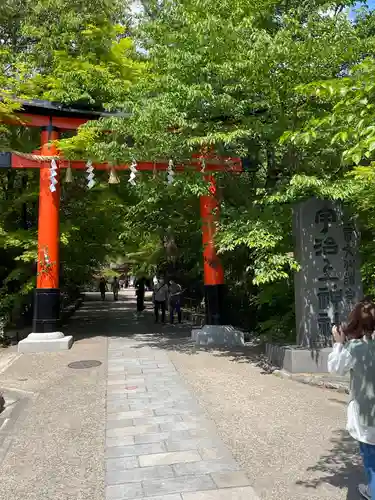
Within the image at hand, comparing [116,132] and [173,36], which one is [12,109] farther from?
[173,36]

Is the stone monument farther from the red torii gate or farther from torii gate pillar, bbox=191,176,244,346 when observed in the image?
torii gate pillar, bbox=191,176,244,346

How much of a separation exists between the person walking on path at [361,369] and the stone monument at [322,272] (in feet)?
17.3

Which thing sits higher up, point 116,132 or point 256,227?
point 116,132

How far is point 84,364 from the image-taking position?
374 inches

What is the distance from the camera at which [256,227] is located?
8.39 meters

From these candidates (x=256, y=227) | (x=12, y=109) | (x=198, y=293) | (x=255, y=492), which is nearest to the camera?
(x=255, y=492)

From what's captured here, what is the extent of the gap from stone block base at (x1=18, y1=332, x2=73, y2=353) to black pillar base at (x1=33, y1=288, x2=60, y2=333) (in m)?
0.29

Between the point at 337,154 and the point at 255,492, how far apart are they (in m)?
7.31

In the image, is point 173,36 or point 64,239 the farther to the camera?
point 64,239

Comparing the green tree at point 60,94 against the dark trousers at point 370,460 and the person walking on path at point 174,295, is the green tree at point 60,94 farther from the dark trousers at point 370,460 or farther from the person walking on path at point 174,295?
the dark trousers at point 370,460

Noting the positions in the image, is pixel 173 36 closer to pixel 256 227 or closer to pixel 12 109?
pixel 256 227

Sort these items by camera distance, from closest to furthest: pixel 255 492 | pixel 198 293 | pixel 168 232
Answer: pixel 255 492
pixel 168 232
pixel 198 293

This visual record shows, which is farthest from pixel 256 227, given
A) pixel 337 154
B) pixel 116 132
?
pixel 116 132

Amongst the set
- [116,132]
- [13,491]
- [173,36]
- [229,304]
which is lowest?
[13,491]
